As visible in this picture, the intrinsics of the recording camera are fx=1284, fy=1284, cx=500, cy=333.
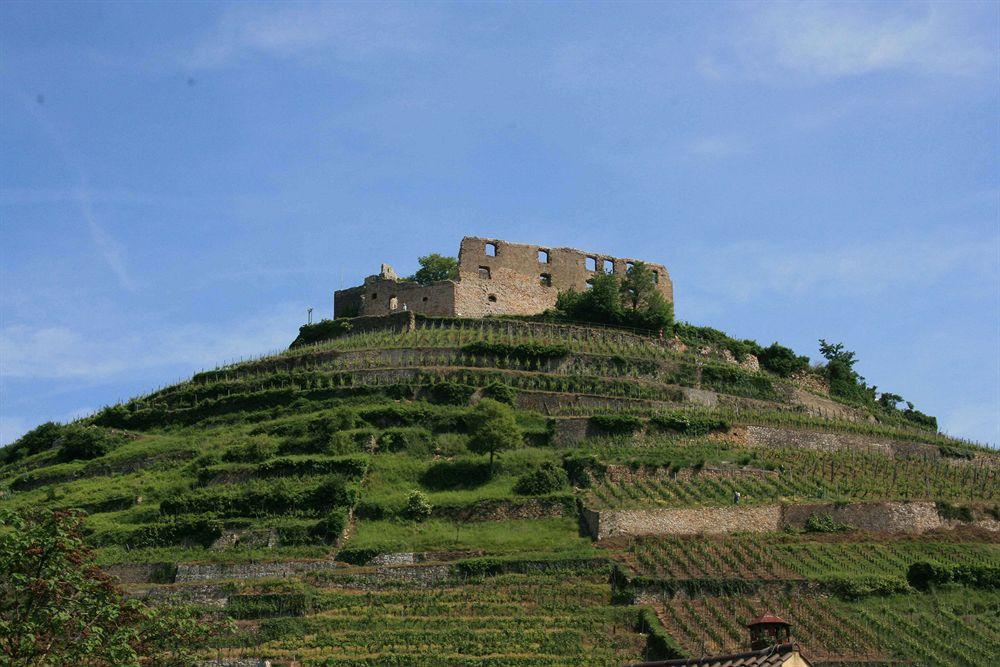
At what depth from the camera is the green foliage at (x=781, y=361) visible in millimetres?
76875

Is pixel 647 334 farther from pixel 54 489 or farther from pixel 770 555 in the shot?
pixel 54 489

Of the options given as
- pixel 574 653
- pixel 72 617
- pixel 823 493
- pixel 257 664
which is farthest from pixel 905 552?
pixel 72 617

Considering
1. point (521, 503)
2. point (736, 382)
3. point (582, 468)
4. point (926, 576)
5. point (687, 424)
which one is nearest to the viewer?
point (926, 576)

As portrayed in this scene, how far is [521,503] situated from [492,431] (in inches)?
160

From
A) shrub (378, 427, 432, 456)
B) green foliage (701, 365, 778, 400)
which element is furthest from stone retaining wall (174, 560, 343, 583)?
green foliage (701, 365, 778, 400)

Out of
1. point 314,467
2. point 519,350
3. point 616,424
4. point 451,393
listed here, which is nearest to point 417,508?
point 314,467

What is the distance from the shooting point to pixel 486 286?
2987 inches

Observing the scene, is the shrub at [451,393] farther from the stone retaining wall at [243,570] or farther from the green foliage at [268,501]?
the stone retaining wall at [243,570]

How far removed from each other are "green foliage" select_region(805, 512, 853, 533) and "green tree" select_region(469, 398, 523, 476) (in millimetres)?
12596

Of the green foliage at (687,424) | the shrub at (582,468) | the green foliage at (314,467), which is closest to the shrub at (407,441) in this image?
the green foliage at (314,467)

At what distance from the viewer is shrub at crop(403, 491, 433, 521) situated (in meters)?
50.3

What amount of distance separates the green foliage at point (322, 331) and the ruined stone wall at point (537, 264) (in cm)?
754

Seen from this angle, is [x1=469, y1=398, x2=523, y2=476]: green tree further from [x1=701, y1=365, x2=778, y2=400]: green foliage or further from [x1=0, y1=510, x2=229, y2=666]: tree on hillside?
[x1=0, y1=510, x2=229, y2=666]: tree on hillside

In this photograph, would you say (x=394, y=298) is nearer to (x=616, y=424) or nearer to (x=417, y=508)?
(x=616, y=424)
